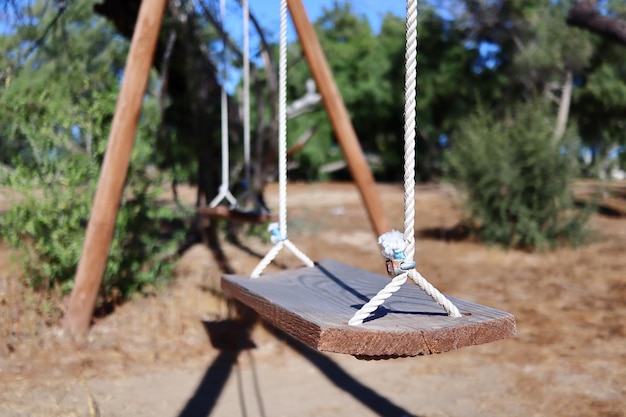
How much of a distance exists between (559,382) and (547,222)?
4235mm

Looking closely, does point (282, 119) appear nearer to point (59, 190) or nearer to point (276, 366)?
point (276, 366)

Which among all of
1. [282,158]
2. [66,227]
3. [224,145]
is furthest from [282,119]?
[66,227]

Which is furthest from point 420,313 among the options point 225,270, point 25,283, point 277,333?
point 225,270

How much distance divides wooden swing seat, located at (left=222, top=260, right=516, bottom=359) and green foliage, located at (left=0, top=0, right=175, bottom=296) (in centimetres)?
240

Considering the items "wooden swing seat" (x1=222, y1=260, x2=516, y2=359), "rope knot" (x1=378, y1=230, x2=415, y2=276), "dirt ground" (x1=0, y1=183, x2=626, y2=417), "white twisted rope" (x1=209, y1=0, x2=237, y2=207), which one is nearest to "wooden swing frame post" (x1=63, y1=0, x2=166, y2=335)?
"dirt ground" (x1=0, y1=183, x2=626, y2=417)

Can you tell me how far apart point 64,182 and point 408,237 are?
10.9 feet

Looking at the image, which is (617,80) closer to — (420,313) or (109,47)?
(109,47)

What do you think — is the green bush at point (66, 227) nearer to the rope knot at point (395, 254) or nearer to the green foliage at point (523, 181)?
the rope knot at point (395, 254)

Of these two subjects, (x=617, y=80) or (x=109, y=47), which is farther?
(x=617, y=80)

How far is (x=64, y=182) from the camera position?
4230 mm

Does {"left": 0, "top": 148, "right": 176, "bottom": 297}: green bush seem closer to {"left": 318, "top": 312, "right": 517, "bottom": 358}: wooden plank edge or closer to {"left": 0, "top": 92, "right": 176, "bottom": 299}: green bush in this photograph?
{"left": 0, "top": 92, "right": 176, "bottom": 299}: green bush

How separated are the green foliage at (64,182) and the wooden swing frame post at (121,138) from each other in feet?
1.42

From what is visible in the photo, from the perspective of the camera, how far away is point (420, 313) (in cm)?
171

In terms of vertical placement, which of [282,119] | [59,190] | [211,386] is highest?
[282,119]
